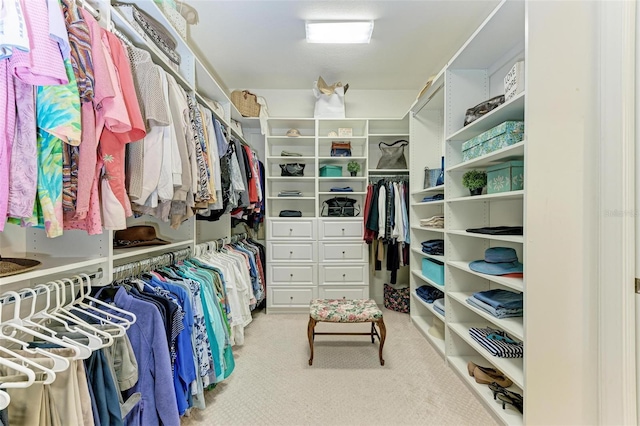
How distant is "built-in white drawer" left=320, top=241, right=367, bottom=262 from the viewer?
3.06m

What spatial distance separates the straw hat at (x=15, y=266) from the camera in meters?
0.84

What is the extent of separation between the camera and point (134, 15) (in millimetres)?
1450

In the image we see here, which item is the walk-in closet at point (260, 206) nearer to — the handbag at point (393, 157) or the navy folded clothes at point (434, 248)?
the navy folded clothes at point (434, 248)

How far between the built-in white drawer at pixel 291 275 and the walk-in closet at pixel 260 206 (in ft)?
1.18

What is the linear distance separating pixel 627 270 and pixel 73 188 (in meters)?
2.18

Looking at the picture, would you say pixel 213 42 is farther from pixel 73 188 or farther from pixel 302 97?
pixel 73 188

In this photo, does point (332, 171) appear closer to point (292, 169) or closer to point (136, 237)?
point (292, 169)

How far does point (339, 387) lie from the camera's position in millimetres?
1755

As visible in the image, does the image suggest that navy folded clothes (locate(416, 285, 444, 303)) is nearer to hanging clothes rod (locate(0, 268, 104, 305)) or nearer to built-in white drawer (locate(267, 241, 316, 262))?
built-in white drawer (locate(267, 241, 316, 262))

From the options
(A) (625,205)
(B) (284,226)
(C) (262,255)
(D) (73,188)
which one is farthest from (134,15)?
(A) (625,205)

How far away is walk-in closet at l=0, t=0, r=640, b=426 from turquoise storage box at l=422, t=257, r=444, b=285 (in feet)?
0.10

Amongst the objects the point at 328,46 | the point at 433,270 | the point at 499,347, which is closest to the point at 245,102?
the point at 328,46

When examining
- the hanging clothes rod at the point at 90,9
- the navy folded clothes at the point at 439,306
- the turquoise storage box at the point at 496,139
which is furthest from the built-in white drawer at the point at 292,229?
the hanging clothes rod at the point at 90,9

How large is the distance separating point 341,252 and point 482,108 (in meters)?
1.87
